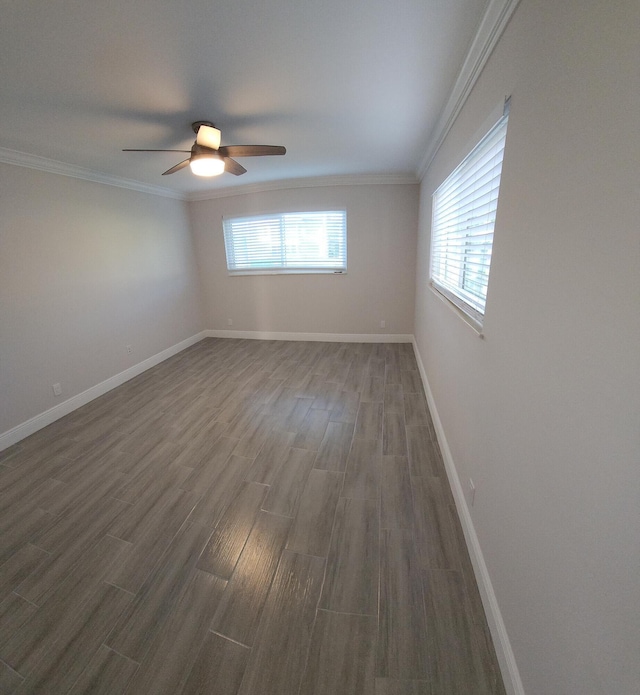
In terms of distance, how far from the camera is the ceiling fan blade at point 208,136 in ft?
6.30

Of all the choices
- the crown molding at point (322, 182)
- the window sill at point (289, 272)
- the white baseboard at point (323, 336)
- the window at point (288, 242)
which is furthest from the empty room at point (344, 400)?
the window sill at point (289, 272)

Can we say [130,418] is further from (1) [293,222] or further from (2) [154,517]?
(1) [293,222]

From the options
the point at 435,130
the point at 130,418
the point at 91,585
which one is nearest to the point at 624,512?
the point at 91,585

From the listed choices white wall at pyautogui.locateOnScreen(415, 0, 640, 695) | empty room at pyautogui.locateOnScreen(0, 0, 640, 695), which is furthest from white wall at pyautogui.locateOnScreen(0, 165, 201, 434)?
white wall at pyautogui.locateOnScreen(415, 0, 640, 695)

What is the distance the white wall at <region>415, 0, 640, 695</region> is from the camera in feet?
1.79

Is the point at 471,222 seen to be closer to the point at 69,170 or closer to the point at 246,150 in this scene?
the point at 246,150

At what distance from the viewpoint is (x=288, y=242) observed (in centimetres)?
442

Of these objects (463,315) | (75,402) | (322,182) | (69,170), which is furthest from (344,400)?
(69,170)

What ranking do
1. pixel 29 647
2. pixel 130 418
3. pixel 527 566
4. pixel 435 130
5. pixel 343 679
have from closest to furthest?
1. pixel 527 566
2. pixel 343 679
3. pixel 29 647
4. pixel 435 130
5. pixel 130 418

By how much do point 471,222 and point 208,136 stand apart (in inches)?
73.5

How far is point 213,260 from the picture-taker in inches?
190

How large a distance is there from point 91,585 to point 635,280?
7.62 ft

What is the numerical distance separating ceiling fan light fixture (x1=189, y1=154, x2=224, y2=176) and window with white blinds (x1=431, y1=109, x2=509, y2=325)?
1719mm

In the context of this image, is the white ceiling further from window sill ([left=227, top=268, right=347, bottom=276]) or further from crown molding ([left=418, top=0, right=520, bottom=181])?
window sill ([left=227, top=268, right=347, bottom=276])
